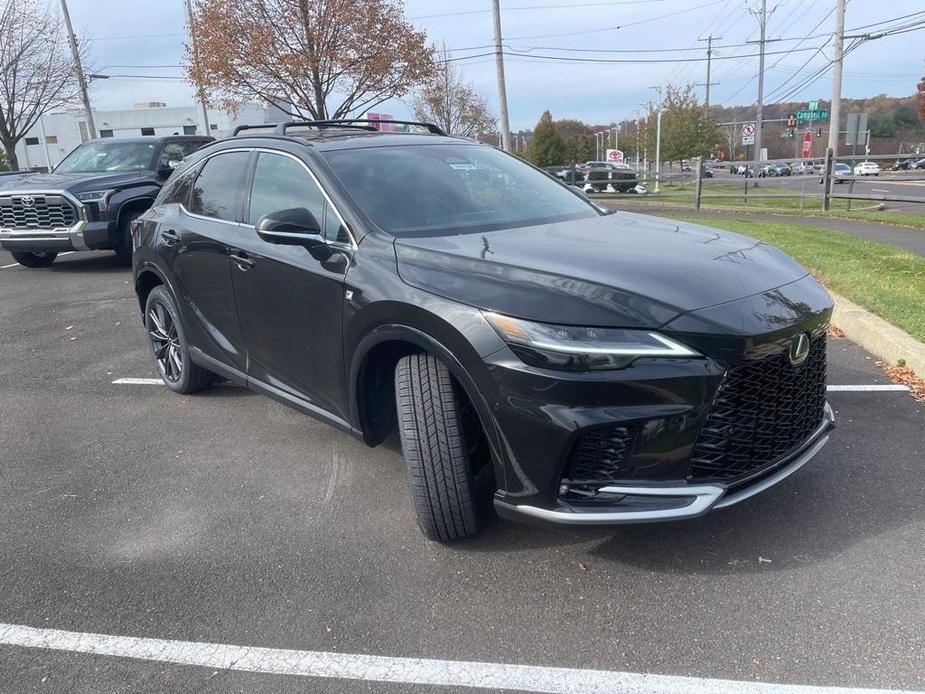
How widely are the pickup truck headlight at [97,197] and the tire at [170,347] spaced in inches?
224

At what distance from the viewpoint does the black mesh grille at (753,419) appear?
105 inches

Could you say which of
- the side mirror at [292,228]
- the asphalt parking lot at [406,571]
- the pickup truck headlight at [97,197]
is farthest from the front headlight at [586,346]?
the pickup truck headlight at [97,197]

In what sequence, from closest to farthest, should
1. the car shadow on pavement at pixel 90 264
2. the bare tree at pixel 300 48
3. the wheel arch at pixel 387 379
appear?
the wheel arch at pixel 387 379, the car shadow on pavement at pixel 90 264, the bare tree at pixel 300 48

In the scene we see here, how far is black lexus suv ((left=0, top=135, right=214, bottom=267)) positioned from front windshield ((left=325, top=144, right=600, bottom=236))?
7070mm

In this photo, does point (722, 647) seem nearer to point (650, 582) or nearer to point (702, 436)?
point (650, 582)

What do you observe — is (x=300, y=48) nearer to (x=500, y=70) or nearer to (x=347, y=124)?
(x=500, y=70)

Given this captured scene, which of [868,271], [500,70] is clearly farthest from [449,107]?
[868,271]

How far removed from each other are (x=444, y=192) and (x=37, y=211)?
28.6 ft

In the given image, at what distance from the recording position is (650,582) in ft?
9.62

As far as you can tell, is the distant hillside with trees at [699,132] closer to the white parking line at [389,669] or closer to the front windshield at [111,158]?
the front windshield at [111,158]

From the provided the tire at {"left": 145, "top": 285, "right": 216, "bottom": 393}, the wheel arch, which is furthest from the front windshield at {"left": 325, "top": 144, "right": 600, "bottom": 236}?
the tire at {"left": 145, "top": 285, "right": 216, "bottom": 393}

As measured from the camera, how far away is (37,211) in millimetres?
10266

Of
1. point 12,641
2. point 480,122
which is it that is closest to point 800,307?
point 12,641

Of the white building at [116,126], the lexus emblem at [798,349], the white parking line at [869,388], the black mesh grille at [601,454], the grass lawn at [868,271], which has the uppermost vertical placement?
the white building at [116,126]
